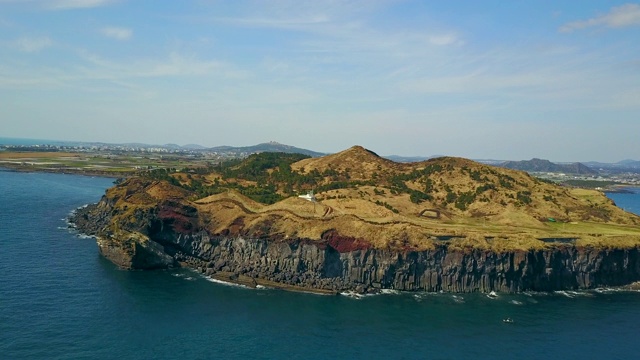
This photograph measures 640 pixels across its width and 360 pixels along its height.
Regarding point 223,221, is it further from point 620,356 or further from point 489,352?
point 620,356

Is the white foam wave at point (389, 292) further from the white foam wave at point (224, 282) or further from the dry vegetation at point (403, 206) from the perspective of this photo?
the white foam wave at point (224, 282)

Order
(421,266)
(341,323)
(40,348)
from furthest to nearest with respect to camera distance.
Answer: (421,266), (341,323), (40,348)

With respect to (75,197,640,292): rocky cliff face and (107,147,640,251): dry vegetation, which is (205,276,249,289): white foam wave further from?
(107,147,640,251): dry vegetation

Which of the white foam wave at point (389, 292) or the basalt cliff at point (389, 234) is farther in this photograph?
the basalt cliff at point (389, 234)

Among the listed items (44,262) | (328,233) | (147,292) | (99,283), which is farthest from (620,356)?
(44,262)

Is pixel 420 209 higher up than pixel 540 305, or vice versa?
pixel 420 209

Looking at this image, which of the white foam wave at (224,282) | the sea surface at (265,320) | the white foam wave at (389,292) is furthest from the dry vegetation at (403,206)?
the sea surface at (265,320)

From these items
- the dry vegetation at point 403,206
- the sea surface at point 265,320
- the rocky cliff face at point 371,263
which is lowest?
the sea surface at point 265,320
